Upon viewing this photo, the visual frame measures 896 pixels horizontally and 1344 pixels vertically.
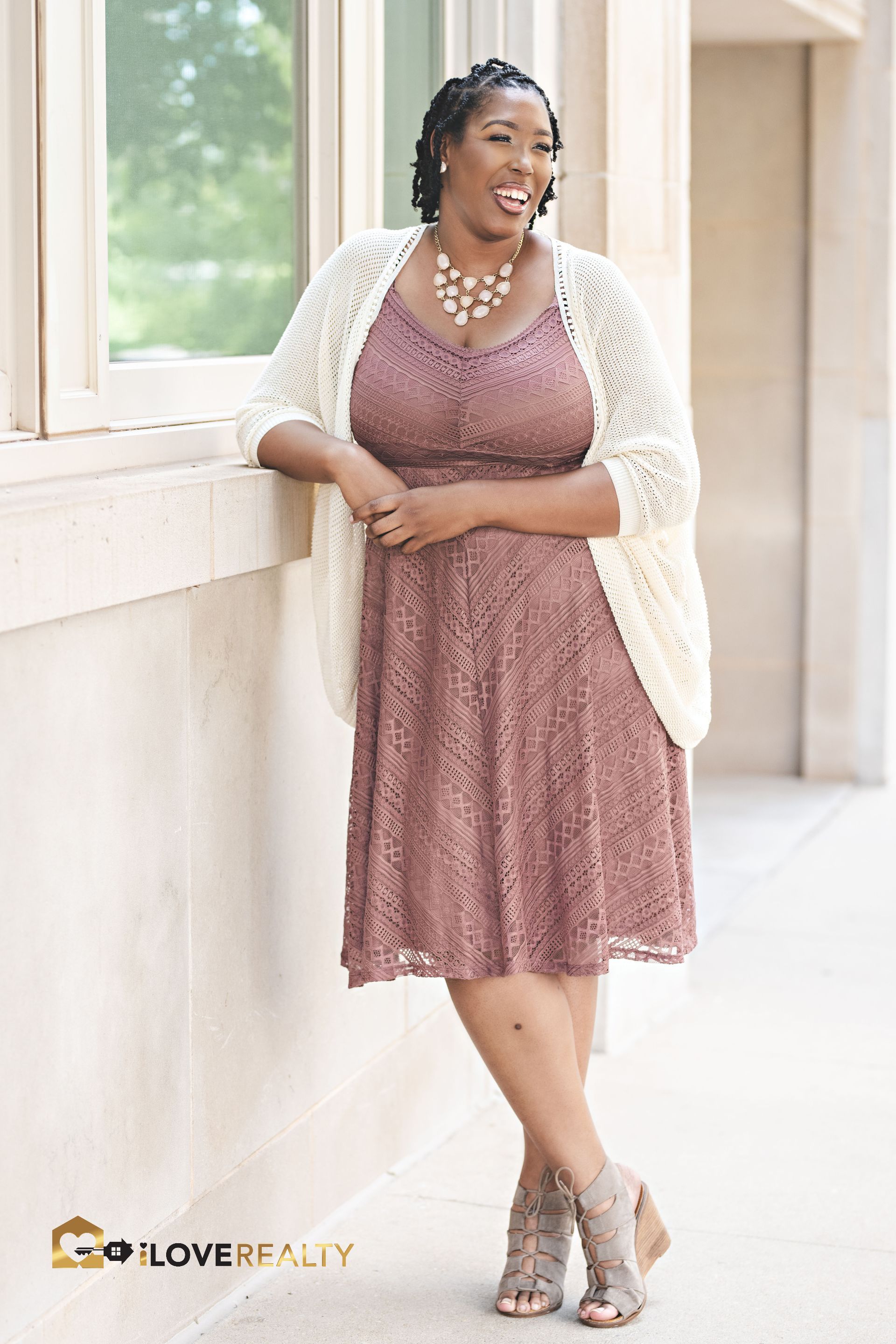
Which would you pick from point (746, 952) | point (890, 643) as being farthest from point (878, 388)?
point (746, 952)

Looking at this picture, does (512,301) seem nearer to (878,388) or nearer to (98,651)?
(98,651)

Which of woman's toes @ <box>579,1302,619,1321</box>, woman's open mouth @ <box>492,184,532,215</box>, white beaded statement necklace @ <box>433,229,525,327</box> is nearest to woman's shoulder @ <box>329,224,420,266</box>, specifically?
white beaded statement necklace @ <box>433,229,525,327</box>

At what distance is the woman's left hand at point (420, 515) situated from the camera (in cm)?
287

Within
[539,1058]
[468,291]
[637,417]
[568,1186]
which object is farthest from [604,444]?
[568,1186]

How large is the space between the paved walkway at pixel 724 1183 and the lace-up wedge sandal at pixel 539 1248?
45mm

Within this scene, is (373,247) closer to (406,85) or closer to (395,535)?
(395,535)

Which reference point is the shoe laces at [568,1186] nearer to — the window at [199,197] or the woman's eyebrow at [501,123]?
the window at [199,197]

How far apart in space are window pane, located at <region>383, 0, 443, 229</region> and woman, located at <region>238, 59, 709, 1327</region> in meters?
0.88

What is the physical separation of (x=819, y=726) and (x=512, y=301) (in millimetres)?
5282

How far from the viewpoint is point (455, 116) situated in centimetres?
287

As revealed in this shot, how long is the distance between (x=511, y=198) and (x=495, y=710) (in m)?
0.80

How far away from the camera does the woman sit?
2.89 metres

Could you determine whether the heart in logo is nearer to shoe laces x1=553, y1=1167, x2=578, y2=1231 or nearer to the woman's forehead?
shoe laces x1=553, y1=1167, x2=578, y2=1231

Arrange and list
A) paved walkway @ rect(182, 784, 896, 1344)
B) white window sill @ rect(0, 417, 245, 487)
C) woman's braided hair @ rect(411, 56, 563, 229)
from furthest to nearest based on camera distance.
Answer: paved walkway @ rect(182, 784, 896, 1344) → woman's braided hair @ rect(411, 56, 563, 229) → white window sill @ rect(0, 417, 245, 487)
